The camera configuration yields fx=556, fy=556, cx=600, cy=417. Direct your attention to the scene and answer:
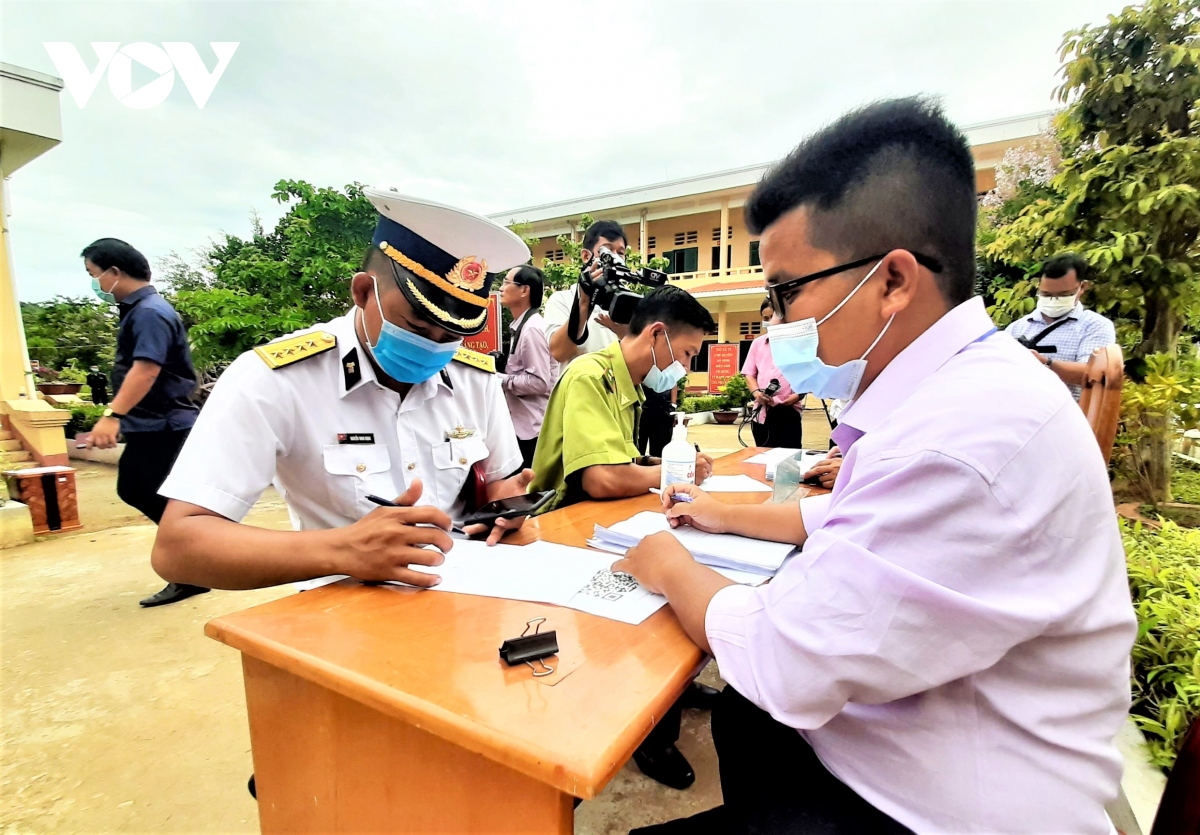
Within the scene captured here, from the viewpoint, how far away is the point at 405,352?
142cm

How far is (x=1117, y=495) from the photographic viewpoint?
11.8ft

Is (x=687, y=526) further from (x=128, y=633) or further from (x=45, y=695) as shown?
(x=128, y=633)

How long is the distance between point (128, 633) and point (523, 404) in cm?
233

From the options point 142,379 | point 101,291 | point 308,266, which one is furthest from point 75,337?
point 142,379

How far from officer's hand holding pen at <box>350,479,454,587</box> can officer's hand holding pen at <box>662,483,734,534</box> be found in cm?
66

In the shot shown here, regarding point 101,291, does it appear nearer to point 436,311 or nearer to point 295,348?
point 295,348

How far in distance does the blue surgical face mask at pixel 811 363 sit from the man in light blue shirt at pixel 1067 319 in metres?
3.23

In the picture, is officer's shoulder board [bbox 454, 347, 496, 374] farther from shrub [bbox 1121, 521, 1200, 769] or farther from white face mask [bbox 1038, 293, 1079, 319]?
white face mask [bbox 1038, 293, 1079, 319]

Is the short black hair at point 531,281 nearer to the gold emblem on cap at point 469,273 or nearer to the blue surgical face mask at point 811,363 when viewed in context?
the gold emblem on cap at point 469,273

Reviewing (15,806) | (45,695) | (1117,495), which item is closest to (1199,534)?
(1117,495)

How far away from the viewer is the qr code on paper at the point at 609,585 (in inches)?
→ 43.0


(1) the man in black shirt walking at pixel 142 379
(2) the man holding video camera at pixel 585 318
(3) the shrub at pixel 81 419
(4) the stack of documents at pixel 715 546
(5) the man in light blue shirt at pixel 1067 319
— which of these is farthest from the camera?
(3) the shrub at pixel 81 419

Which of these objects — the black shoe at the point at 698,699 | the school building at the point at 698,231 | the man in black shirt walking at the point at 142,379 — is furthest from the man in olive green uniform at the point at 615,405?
the school building at the point at 698,231

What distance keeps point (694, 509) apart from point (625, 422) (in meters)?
0.79
